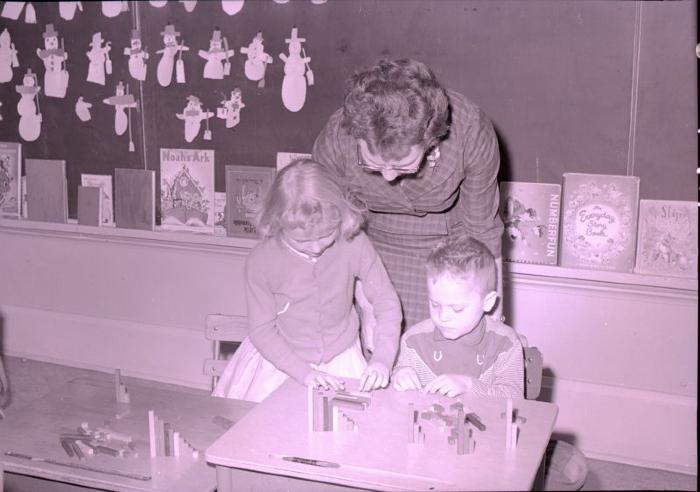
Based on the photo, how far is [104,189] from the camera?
4461mm

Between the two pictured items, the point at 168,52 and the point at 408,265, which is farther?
the point at 168,52

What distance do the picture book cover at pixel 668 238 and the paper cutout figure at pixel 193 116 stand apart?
2.12 meters

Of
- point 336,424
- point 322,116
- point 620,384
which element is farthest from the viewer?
point 322,116

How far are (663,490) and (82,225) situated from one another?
125 inches

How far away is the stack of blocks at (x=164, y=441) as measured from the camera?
6.83 ft

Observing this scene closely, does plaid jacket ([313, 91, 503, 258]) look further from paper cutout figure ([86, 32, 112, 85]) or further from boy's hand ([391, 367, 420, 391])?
paper cutout figure ([86, 32, 112, 85])

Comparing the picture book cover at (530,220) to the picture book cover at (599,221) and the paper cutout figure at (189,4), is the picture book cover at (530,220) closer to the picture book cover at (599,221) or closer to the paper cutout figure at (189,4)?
the picture book cover at (599,221)

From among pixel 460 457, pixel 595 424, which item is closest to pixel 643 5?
pixel 595 424

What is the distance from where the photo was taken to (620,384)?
361 centimetres

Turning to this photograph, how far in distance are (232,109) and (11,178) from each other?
58.5 inches

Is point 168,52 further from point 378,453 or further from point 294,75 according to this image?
point 378,453

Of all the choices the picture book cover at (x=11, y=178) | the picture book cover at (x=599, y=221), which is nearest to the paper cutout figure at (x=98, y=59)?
the picture book cover at (x=11, y=178)

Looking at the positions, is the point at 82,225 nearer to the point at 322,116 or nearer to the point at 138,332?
the point at 138,332

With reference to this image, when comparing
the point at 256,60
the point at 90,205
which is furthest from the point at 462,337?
the point at 90,205
